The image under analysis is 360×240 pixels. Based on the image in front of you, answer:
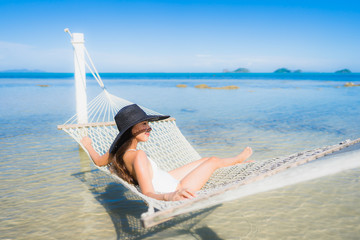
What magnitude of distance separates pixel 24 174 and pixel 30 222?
4.29 ft

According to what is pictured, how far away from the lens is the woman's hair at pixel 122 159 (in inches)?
75.5

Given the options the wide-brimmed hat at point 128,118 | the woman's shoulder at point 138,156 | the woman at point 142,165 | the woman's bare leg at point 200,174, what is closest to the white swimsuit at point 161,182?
the woman at point 142,165

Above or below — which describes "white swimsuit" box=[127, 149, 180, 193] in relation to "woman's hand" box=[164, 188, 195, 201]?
below

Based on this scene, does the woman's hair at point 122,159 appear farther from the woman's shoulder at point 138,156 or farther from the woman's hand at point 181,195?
the woman's hand at point 181,195

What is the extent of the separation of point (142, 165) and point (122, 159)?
29 centimetres

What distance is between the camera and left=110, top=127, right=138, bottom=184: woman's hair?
1.92 meters

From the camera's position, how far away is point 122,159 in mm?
1971

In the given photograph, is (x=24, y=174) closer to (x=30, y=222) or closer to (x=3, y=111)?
(x=30, y=222)

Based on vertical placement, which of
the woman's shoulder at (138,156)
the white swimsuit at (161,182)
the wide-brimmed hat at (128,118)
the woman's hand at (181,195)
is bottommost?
the white swimsuit at (161,182)

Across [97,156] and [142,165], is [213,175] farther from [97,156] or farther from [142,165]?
[97,156]

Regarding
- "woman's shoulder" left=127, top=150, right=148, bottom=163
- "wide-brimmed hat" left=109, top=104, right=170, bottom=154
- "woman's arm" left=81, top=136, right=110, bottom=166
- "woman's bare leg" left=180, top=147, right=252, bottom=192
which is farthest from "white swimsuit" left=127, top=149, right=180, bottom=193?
"woman's arm" left=81, top=136, right=110, bottom=166

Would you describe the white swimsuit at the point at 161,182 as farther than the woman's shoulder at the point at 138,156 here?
Yes

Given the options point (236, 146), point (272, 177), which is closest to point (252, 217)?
point (272, 177)

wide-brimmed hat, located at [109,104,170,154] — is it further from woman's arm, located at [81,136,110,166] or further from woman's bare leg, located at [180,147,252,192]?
woman's bare leg, located at [180,147,252,192]
